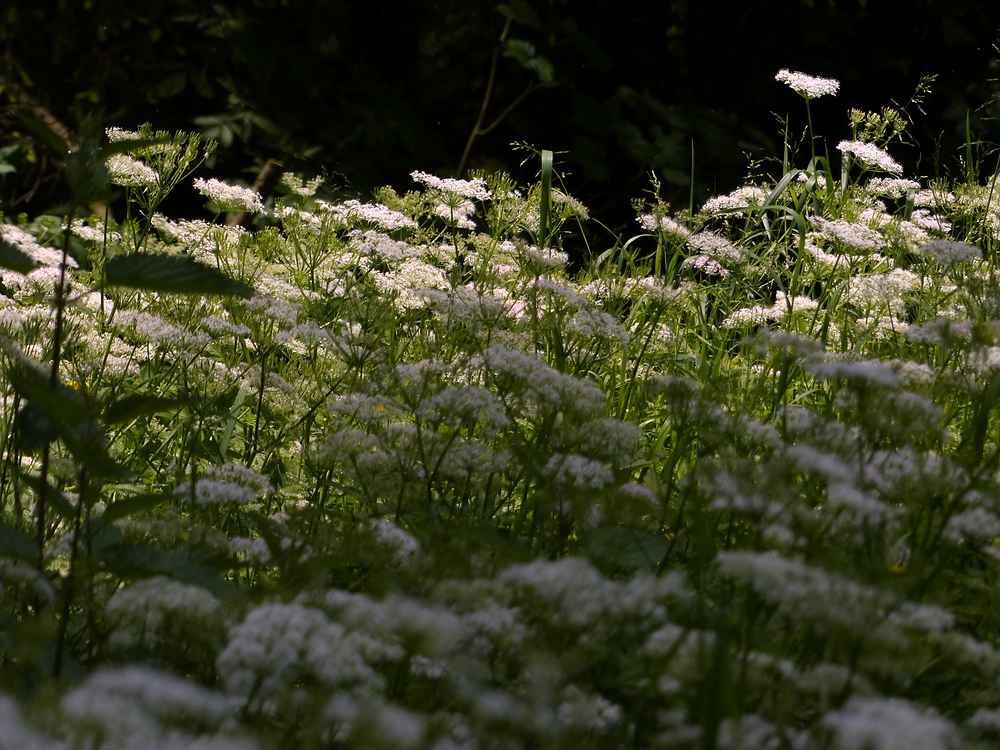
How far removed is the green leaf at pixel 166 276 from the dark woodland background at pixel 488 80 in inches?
157

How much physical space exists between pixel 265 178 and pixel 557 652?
15.8ft

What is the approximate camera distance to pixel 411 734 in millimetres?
856

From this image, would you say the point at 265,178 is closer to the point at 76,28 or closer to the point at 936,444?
the point at 76,28

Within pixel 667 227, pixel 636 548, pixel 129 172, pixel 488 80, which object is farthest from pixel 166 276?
pixel 488 80

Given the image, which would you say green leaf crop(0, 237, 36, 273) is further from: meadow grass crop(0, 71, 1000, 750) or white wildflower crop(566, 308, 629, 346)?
white wildflower crop(566, 308, 629, 346)

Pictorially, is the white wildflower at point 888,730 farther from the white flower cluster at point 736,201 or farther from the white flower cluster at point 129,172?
the white flower cluster at point 736,201

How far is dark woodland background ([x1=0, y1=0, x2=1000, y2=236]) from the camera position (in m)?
5.70

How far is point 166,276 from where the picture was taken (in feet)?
4.89

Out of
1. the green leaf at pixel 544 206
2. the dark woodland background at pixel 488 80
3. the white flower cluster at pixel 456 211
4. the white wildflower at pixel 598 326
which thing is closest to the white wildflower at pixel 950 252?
the white wildflower at pixel 598 326

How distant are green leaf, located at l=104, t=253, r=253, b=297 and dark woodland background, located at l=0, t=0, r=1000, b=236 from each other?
13.1 feet

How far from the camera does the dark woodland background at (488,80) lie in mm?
5703

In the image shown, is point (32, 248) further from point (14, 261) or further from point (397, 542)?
point (397, 542)

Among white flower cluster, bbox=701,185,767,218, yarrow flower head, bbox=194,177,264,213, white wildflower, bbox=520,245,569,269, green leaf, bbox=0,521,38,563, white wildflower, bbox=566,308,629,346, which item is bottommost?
green leaf, bbox=0,521,38,563

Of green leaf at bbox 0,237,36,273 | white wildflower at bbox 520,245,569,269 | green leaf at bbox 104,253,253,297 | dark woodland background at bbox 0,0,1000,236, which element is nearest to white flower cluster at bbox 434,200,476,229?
white wildflower at bbox 520,245,569,269
